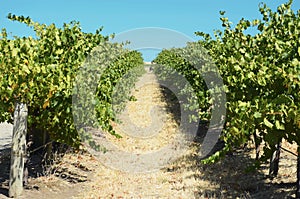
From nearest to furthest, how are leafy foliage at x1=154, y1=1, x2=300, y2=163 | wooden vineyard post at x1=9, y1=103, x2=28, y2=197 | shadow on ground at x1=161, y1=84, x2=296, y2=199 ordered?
leafy foliage at x1=154, y1=1, x2=300, y2=163
wooden vineyard post at x1=9, y1=103, x2=28, y2=197
shadow on ground at x1=161, y1=84, x2=296, y2=199

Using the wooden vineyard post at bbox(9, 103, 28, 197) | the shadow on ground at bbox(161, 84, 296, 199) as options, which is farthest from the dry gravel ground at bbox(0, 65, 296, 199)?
the wooden vineyard post at bbox(9, 103, 28, 197)

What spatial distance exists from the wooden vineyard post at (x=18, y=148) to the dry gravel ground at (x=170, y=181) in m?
0.23

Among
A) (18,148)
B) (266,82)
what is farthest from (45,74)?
(266,82)

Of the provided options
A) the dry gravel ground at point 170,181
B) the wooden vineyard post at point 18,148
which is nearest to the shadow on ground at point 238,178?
the dry gravel ground at point 170,181

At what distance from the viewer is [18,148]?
18.0ft

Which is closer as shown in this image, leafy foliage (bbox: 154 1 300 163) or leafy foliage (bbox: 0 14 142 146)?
leafy foliage (bbox: 154 1 300 163)

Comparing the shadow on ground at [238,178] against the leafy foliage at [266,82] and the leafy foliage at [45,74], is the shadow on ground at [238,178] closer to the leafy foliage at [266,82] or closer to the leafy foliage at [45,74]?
the leafy foliage at [266,82]

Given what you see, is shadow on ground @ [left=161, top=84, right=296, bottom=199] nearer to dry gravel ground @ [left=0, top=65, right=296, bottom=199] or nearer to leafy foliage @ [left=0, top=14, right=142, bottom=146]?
dry gravel ground @ [left=0, top=65, right=296, bottom=199]

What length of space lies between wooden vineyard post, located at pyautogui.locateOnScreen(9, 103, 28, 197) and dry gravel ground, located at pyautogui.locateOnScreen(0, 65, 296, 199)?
0.76 ft

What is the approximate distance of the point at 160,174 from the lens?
7484 mm

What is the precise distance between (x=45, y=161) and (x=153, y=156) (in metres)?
3.05

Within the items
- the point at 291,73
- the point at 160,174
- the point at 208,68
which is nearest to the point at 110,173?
the point at 160,174

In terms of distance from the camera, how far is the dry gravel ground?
605 cm

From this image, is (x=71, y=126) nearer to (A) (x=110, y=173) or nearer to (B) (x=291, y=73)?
(A) (x=110, y=173)
